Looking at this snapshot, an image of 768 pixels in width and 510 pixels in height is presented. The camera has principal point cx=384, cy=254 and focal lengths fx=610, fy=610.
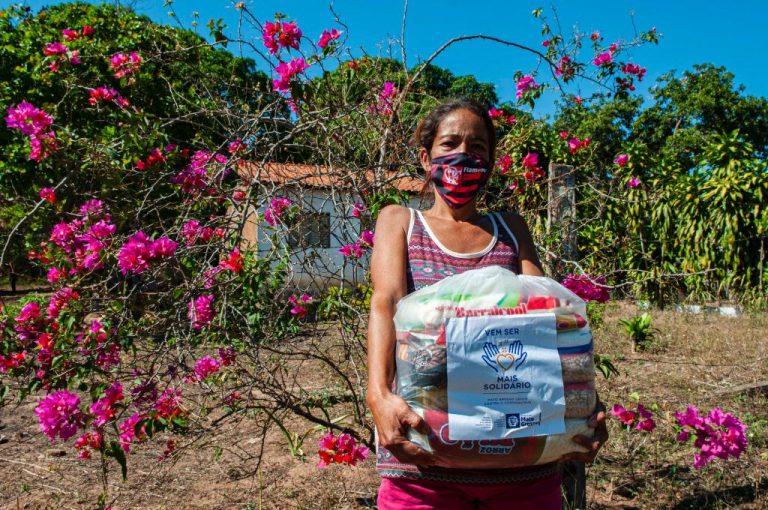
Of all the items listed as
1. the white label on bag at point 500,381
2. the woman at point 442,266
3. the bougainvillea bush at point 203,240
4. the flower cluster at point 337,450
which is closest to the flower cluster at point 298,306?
the bougainvillea bush at point 203,240

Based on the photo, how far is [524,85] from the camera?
323cm

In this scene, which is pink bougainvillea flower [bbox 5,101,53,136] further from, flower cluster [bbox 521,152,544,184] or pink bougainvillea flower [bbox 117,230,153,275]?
flower cluster [bbox 521,152,544,184]

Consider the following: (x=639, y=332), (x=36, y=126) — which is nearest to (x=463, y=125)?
(x=36, y=126)

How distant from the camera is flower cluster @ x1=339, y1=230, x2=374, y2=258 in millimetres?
2461

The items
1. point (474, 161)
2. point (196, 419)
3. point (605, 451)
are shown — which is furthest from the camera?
point (605, 451)

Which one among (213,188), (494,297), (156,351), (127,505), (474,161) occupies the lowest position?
(127,505)

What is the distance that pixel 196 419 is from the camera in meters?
2.65

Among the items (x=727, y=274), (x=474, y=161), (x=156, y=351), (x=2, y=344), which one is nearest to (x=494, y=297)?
(x=474, y=161)

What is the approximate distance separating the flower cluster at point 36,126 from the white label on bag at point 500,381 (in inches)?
94.6

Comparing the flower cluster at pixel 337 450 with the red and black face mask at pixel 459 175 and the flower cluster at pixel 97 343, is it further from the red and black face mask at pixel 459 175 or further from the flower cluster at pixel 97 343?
the red and black face mask at pixel 459 175

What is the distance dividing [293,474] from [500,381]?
2491 millimetres

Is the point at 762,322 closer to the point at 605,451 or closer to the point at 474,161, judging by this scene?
the point at 605,451

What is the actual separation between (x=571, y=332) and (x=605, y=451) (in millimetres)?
2679

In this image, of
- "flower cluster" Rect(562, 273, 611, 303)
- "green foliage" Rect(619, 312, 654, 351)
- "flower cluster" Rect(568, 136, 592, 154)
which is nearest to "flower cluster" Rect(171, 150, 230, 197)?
"flower cluster" Rect(562, 273, 611, 303)
